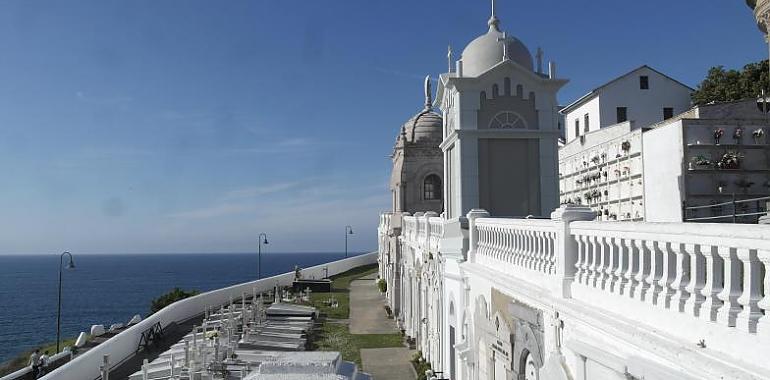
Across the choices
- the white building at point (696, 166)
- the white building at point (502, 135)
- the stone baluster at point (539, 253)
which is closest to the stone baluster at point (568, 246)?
the stone baluster at point (539, 253)

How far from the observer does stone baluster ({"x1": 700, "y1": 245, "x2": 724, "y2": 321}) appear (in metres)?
3.97

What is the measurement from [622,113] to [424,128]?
37.4 ft

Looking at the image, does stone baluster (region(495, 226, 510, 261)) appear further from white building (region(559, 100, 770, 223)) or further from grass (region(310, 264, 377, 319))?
grass (region(310, 264, 377, 319))

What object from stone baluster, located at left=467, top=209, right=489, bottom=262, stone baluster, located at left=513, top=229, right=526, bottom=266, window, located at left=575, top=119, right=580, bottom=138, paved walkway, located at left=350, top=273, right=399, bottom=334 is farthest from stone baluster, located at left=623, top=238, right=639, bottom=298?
window, located at left=575, top=119, right=580, bottom=138

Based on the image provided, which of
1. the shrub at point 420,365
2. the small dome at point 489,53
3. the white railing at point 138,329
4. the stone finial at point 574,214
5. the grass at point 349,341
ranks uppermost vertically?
the small dome at point 489,53

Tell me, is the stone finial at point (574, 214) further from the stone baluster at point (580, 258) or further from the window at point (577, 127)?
the window at point (577, 127)

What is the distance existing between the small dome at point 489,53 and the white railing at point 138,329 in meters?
14.5

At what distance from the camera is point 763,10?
44.7 ft

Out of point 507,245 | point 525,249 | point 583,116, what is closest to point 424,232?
point 507,245

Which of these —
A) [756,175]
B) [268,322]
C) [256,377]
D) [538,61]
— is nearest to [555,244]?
[256,377]

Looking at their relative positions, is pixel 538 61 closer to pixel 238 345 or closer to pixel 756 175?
pixel 756 175

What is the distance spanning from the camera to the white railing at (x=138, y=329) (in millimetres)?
17656

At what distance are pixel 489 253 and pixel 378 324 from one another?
2032 centimetres

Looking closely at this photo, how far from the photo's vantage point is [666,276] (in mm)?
4559
